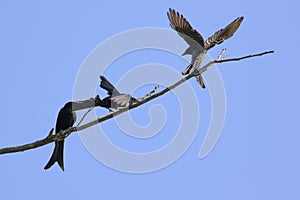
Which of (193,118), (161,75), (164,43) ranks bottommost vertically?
(193,118)

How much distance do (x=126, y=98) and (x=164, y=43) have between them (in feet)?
6.37

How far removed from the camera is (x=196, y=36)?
707 cm

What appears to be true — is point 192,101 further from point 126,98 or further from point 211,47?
point 126,98

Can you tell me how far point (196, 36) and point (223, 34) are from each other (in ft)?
1.07

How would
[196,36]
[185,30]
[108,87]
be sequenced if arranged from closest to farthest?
[108,87]
[196,36]
[185,30]

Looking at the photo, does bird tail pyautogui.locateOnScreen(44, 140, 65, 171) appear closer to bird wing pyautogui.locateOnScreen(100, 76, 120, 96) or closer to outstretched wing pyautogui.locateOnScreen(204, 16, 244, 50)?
bird wing pyautogui.locateOnScreen(100, 76, 120, 96)

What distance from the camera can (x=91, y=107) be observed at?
5.22 meters

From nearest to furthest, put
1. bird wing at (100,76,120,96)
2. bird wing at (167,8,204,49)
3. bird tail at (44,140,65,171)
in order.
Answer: bird wing at (100,76,120,96) → bird tail at (44,140,65,171) → bird wing at (167,8,204,49)

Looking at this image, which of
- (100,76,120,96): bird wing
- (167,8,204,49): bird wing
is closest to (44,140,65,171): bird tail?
(100,76,120,96): bird wing

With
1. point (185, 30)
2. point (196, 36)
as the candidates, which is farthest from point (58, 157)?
point (185, 30)

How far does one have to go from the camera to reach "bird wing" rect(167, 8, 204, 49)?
7002 mm

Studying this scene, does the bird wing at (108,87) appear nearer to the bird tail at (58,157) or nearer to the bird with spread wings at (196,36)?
the bird tail at (58,157)

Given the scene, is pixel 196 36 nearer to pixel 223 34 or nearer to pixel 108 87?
pixel 223 34

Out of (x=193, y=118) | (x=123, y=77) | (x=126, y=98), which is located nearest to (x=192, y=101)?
(x=193, y=118)
